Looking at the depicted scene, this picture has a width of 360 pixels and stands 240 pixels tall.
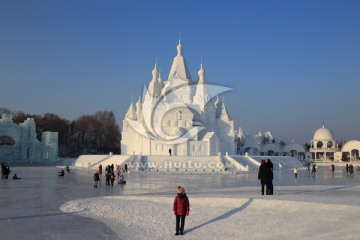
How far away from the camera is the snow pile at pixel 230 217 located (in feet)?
33.6

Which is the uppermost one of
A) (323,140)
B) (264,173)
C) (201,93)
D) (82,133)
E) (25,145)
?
(201,93)

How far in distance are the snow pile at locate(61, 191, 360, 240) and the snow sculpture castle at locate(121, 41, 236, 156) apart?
38.0m

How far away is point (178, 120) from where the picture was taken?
57.3 meters

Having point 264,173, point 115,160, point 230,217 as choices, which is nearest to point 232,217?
point 230,217

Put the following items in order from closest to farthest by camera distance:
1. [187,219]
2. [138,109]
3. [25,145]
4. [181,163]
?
[187,219] → [181,163] → [25,145] → [138,109]

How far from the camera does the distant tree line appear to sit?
3216 inches

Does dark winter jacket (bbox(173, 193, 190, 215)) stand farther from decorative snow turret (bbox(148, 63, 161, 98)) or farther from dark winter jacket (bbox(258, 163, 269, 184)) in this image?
decorative snow turret (bbox(148, 63, 161, 98))

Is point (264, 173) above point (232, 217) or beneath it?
above

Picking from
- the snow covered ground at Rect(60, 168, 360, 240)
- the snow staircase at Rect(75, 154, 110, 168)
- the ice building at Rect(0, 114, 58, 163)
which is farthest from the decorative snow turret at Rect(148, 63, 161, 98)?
the snow covered ground at Rect(60, 168, 360, 240)

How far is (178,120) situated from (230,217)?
4506 centimetres

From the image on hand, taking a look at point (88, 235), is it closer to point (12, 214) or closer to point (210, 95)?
point (12, 214)

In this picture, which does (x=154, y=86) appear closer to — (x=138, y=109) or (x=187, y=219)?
(x=138, y=109)

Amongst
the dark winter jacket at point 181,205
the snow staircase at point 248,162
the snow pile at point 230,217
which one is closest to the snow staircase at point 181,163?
the snow staircase at point 248,162

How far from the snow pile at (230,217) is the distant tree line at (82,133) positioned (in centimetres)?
6915
